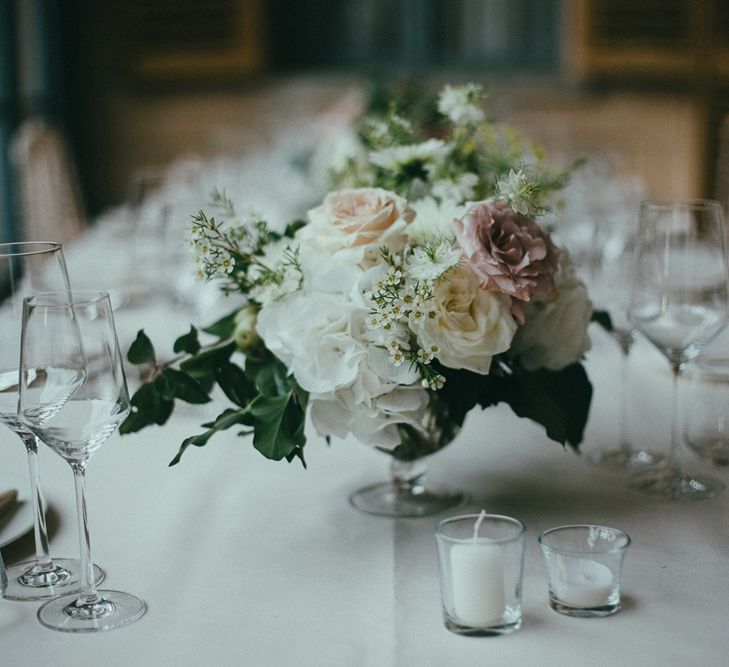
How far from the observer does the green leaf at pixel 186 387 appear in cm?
112

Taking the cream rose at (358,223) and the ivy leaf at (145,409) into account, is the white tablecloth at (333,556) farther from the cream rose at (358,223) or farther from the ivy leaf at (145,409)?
the cream rose at (358,223)

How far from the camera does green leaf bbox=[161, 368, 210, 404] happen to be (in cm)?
112

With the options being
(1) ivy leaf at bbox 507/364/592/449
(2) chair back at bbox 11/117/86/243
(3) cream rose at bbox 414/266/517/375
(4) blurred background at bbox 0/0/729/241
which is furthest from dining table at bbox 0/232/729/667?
(4) blurred background at bbox 0/0/729/241

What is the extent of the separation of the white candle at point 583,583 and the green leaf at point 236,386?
376 millimetres

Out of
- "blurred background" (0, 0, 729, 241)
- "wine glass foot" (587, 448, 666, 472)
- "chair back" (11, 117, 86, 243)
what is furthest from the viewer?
"blurred background" (0, 0, 729, 241)

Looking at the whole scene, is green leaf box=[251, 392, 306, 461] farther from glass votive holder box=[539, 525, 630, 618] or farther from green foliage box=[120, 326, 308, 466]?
glass votive holder box=[539, 525, 630, 618]

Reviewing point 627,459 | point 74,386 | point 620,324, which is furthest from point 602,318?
point 74,386

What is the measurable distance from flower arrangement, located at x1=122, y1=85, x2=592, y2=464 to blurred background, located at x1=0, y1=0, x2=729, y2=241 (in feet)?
13.0

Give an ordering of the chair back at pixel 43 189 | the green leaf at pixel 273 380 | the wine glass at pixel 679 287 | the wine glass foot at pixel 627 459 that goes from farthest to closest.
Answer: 1. the chair back at pixel 43 189
2. the wine glass foot at pixel 627 459
3. the wine glass at pixel 679 287
4. the green leaf at pixel 273 380

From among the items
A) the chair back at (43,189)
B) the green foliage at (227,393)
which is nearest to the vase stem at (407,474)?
the green foliage at (227,393)

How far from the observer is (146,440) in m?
1.36

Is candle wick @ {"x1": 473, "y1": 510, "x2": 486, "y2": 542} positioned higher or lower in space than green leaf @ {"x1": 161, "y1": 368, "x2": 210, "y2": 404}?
lower

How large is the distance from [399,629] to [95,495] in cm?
46

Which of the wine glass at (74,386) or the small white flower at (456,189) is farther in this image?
the small white flower at (456,189)
